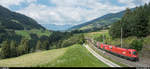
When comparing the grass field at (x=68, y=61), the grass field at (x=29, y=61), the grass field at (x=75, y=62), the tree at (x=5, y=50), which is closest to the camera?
the grass field at (x=75, y=62)

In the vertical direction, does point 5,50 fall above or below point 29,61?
below

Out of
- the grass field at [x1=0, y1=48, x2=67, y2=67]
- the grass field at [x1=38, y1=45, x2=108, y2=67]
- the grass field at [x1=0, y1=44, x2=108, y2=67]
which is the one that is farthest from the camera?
the grass field at [x1=0, y1=48, x2=67, y2=67]

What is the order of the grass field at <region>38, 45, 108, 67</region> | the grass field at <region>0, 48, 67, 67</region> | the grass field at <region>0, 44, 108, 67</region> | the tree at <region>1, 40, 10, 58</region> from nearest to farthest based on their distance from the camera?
1. the grass field at <region>38, 45, 108, 67</region>
2. the grass field at <region>0, 44, 108, 67</region>
3. the grass field at <region>0, 48, 67, 67</region>
4. the tree at <region>1, 40, 10, 58</region>

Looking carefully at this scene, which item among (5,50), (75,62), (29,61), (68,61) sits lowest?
(5,50)

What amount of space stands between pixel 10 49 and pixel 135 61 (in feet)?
293

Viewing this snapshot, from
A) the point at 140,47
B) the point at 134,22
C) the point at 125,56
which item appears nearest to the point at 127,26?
the point at 134,22

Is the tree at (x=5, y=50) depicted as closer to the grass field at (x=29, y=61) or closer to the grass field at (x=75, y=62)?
the grass field at (x=29, y=61)

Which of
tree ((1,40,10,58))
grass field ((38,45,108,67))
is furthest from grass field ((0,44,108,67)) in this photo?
tree ((1,40,10,58))

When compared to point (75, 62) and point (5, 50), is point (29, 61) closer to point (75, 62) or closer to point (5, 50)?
point (75, 62)

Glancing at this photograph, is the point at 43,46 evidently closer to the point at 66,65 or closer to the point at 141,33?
the point at 141,33

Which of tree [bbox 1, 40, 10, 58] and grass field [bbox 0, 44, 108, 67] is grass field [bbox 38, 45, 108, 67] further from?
tree [bbox 1, 40, 10, 58]

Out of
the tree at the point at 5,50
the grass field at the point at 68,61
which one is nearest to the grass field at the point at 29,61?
the grass field at the point at 68,61

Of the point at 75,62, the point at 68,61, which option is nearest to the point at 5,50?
the point at 68,61

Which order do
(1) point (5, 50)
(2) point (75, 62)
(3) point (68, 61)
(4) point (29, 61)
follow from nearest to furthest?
(2) point (75, 62), (3) point (68, 61), (4) point (29, 61), (1) point (5, 50)
